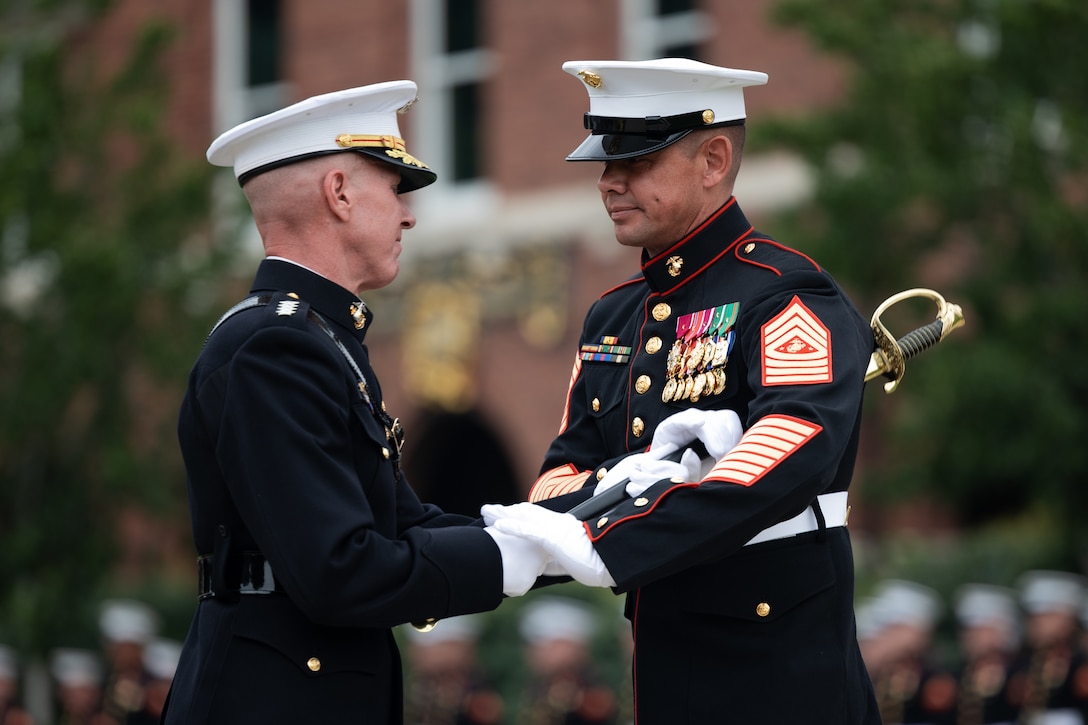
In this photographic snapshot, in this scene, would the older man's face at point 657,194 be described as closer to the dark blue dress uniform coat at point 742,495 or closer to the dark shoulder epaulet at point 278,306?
the dark blue dress uniform coat at point 742,495

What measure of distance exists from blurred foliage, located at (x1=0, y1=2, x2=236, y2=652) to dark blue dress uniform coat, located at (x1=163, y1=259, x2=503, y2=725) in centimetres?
778

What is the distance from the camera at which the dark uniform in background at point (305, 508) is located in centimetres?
365

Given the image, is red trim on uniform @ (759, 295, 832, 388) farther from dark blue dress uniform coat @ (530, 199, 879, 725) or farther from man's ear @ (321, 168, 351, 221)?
man's ear @ (321, 168, 351, 221)

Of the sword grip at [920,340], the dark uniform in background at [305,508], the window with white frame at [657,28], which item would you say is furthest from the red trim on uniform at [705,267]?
the window with white frame at [657,28]

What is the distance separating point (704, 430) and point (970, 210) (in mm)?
6082

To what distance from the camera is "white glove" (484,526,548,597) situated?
12.6ft

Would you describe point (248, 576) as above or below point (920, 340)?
below

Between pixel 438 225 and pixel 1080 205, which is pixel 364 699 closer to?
pixel 1080 205

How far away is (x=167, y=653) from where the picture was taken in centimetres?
1255

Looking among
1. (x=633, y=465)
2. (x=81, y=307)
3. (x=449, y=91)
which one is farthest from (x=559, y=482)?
(x=449, y=91)

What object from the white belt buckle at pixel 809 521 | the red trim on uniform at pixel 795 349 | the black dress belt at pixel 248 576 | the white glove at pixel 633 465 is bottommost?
the black dress belt at pixel 248 576

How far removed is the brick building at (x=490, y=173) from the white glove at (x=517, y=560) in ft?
31.9

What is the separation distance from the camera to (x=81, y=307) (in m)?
11.6

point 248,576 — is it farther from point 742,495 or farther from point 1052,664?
point 1052,664
